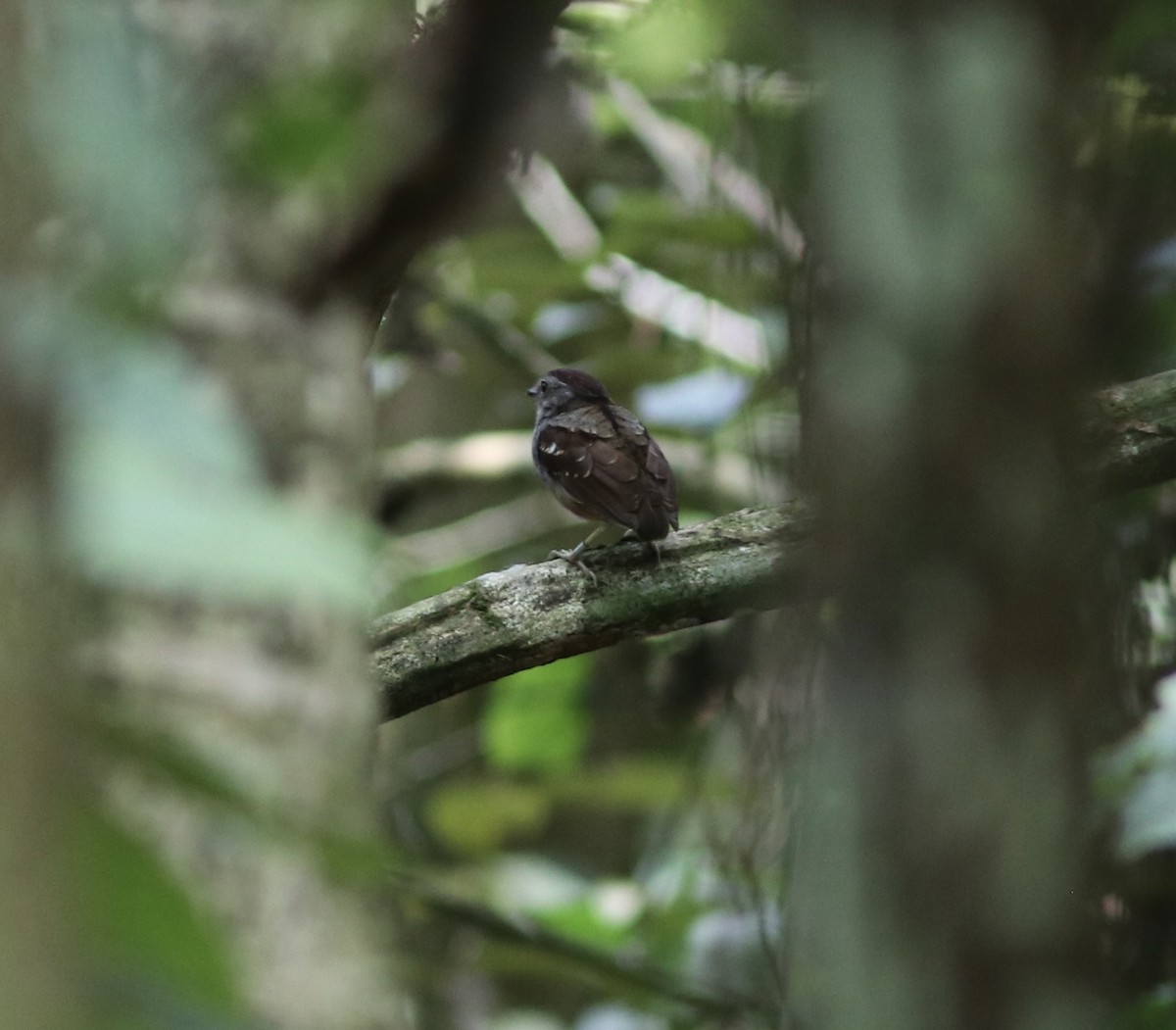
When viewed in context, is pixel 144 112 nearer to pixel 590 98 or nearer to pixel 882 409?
pixel 882 409

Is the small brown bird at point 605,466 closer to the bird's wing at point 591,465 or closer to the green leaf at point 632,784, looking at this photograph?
the bird's wing at point 591,465

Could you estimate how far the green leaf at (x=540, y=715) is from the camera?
16.3 feet

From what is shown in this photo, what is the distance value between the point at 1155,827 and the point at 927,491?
Answer: 1713mm

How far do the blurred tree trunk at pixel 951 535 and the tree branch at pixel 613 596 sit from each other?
130 cm

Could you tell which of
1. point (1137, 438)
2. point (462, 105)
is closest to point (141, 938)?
point (462, 105)

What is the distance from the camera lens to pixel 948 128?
1162 mm

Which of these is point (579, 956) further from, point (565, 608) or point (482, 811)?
point (482, 811)

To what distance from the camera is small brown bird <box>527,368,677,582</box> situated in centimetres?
326

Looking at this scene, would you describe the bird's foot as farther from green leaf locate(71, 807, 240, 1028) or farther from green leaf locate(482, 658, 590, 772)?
green leaf locate(71, 807, 240, 1028)

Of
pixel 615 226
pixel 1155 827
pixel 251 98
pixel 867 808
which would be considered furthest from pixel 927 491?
pixel 615 226

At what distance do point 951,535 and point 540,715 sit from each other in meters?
3.91

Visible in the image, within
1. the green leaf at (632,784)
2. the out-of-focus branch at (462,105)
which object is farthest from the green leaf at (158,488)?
the green leaf at (632,784)

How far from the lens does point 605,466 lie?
142 inches

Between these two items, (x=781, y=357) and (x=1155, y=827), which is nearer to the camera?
(x=781, y=357)
